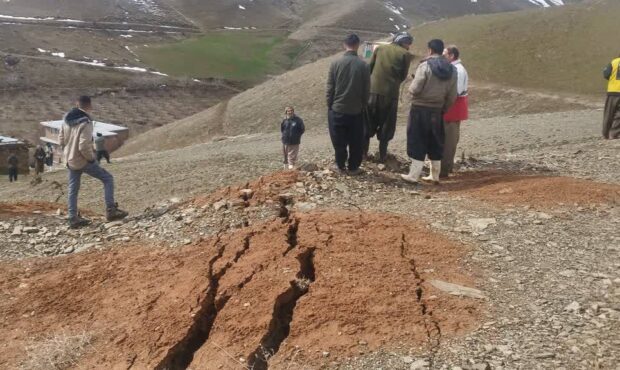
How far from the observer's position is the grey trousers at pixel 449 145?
8.71 m

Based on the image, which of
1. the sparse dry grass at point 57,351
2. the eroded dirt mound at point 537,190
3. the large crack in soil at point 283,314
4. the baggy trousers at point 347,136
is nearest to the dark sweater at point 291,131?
the baggy trousers at point 347,136

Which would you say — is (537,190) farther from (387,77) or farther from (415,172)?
(387,77)

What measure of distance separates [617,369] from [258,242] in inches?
129

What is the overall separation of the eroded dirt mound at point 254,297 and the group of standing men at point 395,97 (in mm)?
1832

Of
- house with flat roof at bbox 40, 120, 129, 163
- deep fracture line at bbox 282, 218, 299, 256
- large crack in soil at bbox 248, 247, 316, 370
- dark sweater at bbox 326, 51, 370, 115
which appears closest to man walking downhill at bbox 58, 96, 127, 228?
deep fracture line at bbox 282, 218, 299, 256

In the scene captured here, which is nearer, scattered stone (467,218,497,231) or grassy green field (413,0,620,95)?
scattered stone (467,218,497,231)

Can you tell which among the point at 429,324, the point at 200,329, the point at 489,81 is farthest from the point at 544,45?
the point at 200,329

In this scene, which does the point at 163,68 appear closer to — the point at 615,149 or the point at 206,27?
the point at 206,27

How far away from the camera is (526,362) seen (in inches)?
155

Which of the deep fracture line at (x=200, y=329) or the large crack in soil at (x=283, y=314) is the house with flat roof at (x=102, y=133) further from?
the large crack in soil at (x=283, y=314)

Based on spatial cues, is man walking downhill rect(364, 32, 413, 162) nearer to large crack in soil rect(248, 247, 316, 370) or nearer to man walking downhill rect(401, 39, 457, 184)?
man walking downhill rect(401, 39, 457, 184)

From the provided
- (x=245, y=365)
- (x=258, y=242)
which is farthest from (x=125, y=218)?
(x=245, y=365)

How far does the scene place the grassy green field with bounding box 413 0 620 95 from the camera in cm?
2950

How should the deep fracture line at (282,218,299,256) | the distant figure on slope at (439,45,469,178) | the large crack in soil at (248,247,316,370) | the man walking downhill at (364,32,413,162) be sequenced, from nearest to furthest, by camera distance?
the large crack in soil at (248,247,316,370) < the deep fracture line at (282,218,299,256) < the man walking downhill at (364,32,413,162) < the distant figure on slope at (439,45,469,178)
